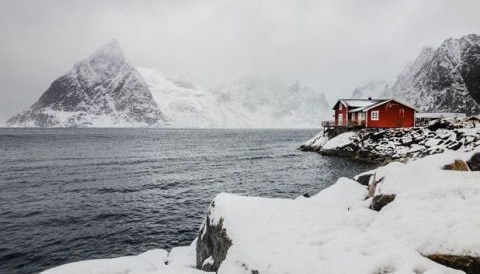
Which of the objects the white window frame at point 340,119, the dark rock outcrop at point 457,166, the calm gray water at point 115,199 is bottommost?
the calm gray water at point 115,199

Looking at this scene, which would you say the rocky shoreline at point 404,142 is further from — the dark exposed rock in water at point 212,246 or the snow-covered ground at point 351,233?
the dark exposed rock in water at point 212,246

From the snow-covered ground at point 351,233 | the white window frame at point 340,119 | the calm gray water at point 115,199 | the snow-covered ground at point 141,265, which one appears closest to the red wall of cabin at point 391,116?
the white window frame at point 340,119

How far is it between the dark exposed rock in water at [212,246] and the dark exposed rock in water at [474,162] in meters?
12.5

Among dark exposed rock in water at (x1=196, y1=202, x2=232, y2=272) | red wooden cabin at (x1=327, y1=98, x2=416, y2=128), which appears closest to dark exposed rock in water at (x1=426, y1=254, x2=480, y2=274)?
dark exposed rock in water at (x1=196, y1=202, x2=232, y2=272)

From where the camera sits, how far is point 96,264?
1200cm

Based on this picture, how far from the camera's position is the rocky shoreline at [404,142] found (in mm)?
39094

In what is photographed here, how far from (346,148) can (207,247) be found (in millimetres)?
48920

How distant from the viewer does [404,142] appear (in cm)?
4856

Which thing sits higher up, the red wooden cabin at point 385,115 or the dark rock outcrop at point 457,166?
the red wooden cabin at point 385,115

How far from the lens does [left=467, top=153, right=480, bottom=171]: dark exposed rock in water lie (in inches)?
618

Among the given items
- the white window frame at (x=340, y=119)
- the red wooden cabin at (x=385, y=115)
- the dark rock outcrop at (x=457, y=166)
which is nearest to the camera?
the dark rock outcrop at (x=457, y=166)

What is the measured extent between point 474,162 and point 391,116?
51461 mm

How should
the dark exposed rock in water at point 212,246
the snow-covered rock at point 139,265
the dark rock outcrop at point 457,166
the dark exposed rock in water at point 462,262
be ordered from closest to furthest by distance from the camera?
the dark exposed rock in water at point 462,262
the dark exposed rock in water at point 212,246
the snow-covered rock at point 139,265
the dark rock outcrop at point 457,166

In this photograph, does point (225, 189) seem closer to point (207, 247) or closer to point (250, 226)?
point (207, 247)
